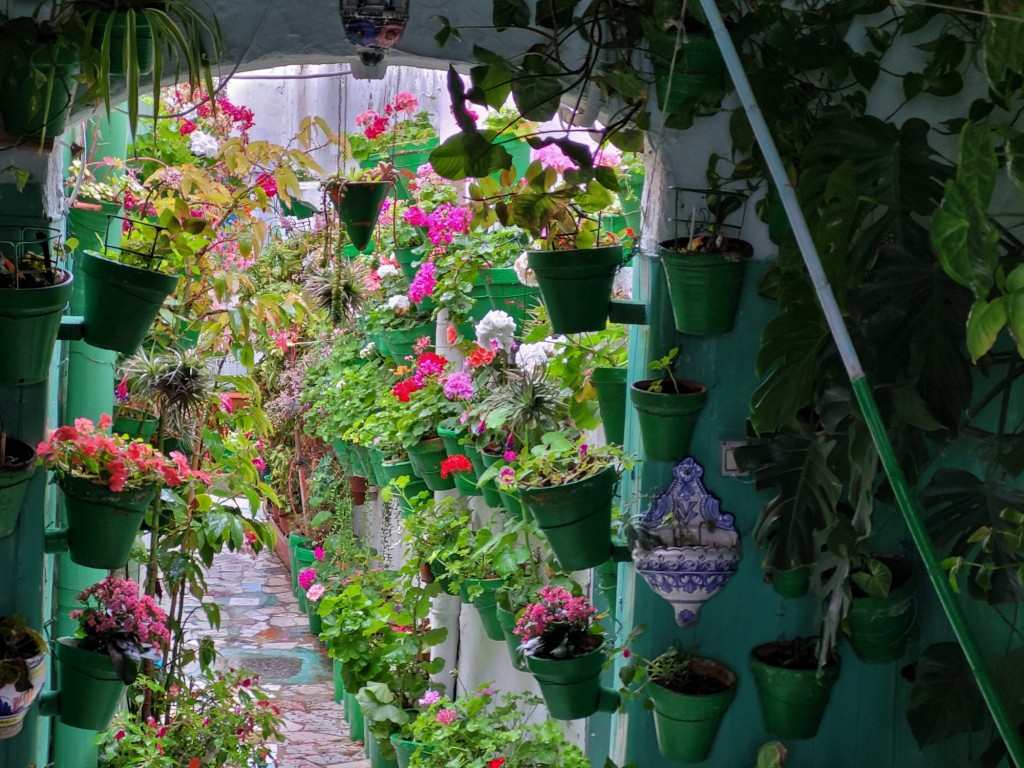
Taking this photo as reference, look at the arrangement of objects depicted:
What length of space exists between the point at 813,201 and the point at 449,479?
7.78ft

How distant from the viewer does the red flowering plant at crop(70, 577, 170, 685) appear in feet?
8.91

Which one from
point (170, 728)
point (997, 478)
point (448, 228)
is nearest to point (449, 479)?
point (448, 228)

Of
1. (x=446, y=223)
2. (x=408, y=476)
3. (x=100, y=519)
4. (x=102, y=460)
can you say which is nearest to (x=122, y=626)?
(x=100, y=519)

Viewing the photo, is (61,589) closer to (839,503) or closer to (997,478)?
(839,503)

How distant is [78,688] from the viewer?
272 centimetres

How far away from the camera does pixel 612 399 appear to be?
10.1ft

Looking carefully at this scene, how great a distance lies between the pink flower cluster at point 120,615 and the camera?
9.09ft

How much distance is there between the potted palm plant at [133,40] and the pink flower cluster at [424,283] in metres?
1.96

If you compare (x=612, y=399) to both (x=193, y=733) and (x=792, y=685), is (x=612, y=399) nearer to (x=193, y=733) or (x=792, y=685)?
(x=792, y=685)

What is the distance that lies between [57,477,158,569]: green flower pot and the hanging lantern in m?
1.09

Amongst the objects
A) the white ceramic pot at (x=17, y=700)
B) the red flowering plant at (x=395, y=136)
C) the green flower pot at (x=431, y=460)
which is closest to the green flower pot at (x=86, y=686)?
the white ceramic pot at (x=17, y=700)

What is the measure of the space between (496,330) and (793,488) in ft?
4.63

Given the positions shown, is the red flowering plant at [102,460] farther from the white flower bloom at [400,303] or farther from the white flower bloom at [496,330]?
the white flower bloom at [400,303]

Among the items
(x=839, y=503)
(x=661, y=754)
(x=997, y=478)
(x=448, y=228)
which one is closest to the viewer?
(x=997, y=478)
